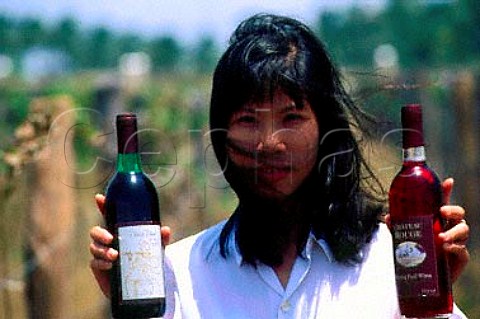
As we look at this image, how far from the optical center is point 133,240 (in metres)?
2.10

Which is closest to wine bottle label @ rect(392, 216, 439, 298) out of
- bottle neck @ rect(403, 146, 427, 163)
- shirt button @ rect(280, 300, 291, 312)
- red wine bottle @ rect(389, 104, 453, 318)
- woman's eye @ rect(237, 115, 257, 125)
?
A: red wine bottle @ rect(389, 104, 453, 318)

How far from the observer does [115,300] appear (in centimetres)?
214

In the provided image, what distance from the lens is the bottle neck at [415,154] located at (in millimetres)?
2133

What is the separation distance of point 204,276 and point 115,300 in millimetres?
202

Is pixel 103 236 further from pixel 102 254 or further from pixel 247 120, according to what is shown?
pixel 247 120

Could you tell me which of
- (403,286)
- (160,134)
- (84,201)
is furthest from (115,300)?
(84,201)

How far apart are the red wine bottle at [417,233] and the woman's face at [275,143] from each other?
0.55 feet

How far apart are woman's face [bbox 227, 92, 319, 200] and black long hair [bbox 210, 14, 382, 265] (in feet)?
0.08

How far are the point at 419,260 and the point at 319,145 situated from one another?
29cm

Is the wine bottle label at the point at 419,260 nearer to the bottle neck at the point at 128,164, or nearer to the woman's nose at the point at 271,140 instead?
the woman's nose at the point at 271,140

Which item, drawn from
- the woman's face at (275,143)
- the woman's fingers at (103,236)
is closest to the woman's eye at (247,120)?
the woman's face at (275,143)

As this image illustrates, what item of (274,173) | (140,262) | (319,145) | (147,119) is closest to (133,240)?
(140,262)

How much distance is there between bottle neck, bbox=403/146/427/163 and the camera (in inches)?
84.0

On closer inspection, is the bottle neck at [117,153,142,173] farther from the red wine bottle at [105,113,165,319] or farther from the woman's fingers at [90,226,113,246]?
the woman's fingers at [90,226,113,246]
